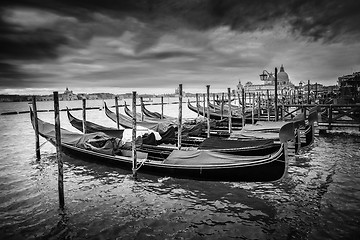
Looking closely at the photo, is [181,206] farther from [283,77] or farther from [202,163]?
[283,77]

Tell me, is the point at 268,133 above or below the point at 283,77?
below

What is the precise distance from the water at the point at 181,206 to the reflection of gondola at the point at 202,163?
1.30 ft

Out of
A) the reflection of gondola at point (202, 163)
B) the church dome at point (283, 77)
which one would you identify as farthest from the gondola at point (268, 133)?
the church dome at point (283, 77)

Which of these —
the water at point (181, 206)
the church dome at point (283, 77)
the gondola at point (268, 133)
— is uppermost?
the church dome at point (283, 77)

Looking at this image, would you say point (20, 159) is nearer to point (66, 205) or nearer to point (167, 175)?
point (66, 205)

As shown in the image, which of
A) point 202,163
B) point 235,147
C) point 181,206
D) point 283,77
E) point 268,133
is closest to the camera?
point 181,206

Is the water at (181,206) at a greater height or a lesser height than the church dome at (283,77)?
lesser

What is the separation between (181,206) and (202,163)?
1456 millimetres

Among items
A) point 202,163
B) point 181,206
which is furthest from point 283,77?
point 181,206

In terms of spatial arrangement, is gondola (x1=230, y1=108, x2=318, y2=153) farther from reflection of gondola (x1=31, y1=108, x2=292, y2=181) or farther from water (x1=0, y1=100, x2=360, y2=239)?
reflection of gondola (x1=31, y1=108, x2=292, y2=181)

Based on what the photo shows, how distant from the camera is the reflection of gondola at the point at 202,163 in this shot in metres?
5.56

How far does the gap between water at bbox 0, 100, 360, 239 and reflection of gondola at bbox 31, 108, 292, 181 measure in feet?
1.30

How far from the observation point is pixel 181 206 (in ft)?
18.2

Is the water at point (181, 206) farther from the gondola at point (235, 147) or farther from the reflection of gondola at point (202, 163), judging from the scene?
the gondola at point (235, 147)
